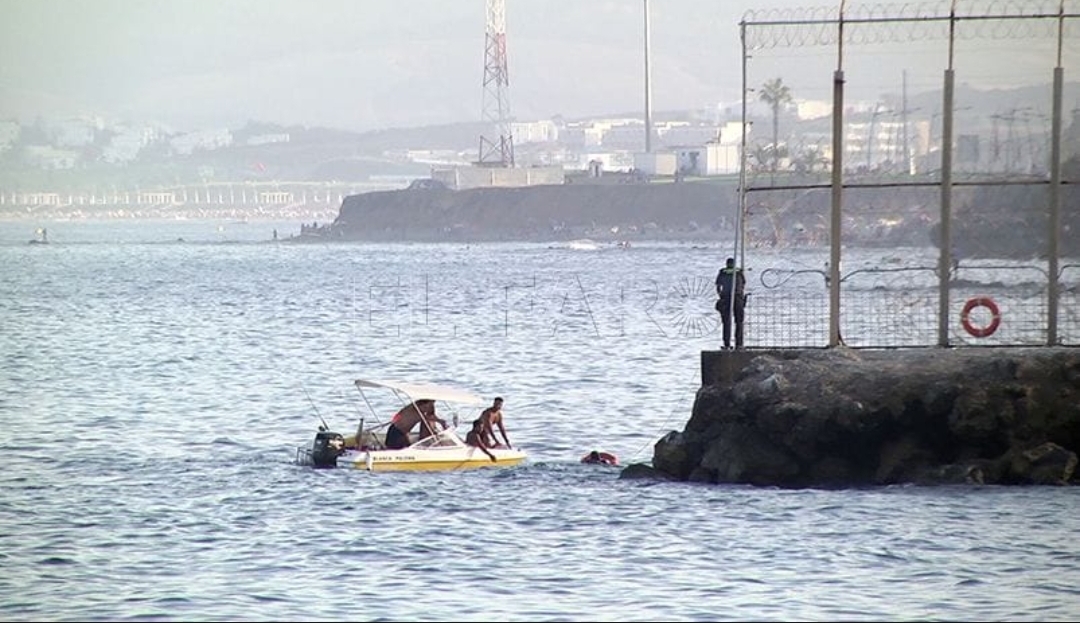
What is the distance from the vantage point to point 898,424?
32719 millimetres

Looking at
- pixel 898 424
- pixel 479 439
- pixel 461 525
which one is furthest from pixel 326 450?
pixel 898 424

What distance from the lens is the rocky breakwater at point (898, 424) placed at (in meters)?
32.2

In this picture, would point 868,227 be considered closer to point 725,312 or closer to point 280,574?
point 725,312

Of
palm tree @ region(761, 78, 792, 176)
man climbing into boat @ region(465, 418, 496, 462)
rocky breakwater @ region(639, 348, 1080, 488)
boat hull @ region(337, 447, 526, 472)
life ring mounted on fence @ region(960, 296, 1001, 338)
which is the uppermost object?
palm tree @ region(761, 78, 792, 176)

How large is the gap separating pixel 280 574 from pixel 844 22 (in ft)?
49.4

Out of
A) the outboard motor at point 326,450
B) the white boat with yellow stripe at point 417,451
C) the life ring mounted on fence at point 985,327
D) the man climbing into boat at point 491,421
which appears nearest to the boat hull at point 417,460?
the white boat with yellow stripe at point 417,451

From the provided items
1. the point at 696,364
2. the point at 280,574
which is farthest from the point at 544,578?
the point at 696,364

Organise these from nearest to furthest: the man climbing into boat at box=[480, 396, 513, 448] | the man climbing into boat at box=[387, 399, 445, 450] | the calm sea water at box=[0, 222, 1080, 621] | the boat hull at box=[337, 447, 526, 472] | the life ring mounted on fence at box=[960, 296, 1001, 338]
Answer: the calm sea water at box=[0, 222, 1080, 621] < the boat hull at box=[337, 447, 526, 472] < the life ring mounted on fence at box=[960, 296, 1001, 338] < the man climbing into boat at box=[387, 399, 445, 450] < the man climbing into boat at box=[480, 396, 513, 448]

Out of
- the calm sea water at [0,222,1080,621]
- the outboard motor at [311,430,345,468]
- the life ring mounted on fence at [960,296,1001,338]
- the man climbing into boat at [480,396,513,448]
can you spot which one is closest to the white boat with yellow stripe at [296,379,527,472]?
the outboard motor at [311,430,345,468]

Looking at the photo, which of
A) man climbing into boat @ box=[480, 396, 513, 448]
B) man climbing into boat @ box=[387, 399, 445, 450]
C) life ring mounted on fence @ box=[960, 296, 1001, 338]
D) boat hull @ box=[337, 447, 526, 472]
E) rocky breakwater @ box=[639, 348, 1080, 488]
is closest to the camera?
rocky breakwater @ box=[639, 348, 1080, 488]

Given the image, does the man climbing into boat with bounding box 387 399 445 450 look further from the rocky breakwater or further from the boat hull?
the rocky breakwater

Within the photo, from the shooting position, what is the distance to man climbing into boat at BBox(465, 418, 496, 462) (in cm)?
3688

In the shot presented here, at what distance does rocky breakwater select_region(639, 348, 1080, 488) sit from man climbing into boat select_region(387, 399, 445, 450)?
18.1 ft

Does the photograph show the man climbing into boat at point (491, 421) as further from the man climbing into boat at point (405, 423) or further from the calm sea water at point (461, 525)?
the calm sea water at point (461, 525)
